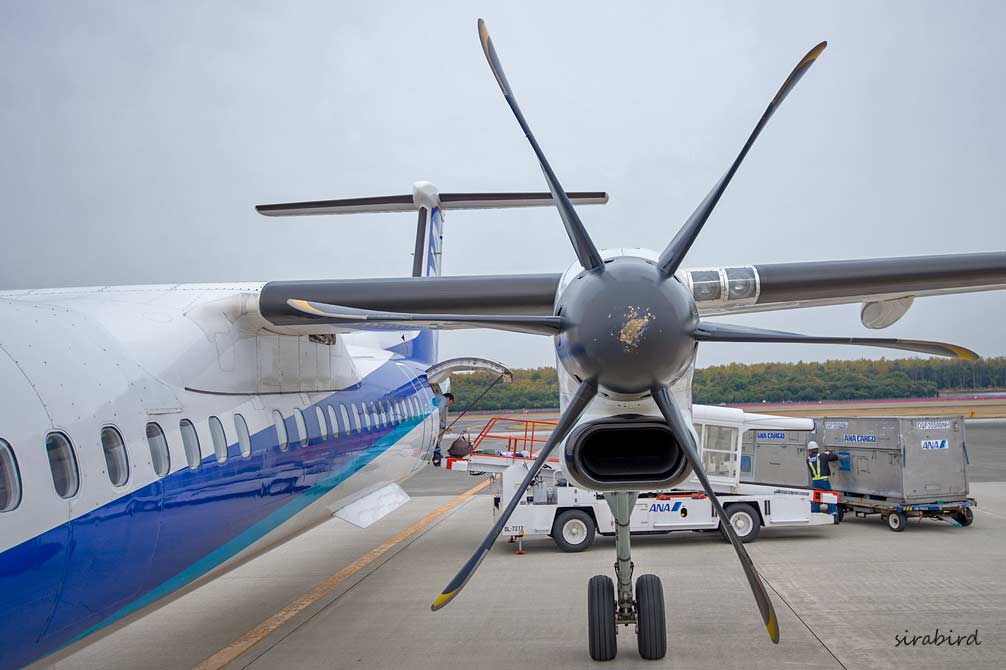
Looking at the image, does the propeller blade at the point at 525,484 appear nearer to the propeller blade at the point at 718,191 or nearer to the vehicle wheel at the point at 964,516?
the propeller blade at the point at 718,191

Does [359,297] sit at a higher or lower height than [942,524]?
higher

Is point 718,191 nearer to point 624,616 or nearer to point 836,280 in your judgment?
point 836,280

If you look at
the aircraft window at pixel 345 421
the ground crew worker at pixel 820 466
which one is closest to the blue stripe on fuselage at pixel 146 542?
the aircraft window at pixel 345 421

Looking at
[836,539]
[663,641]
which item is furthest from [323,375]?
[836,539]

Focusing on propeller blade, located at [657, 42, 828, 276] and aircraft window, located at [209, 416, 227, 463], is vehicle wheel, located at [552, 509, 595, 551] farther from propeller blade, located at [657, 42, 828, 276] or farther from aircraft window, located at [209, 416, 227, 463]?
propeller blade, located at [657, 42, 828, 276]

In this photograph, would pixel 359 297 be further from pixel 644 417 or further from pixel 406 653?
pixel 406 653

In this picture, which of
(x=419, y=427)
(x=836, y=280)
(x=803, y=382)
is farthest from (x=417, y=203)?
(x=803, y=382)

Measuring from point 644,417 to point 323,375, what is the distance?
13.9 ft

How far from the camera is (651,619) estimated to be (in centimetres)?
669

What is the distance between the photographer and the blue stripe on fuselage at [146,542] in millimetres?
4043

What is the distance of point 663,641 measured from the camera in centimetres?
670

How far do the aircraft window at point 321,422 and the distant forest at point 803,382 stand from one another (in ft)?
72.1

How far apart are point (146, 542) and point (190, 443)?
819 mm

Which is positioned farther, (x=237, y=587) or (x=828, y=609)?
(x=237, y=587)
